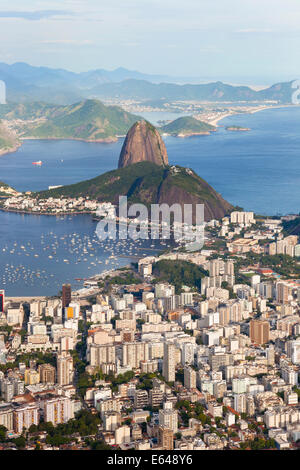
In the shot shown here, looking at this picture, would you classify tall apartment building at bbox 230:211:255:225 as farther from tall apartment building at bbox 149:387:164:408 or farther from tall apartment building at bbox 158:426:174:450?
tall apartment building at bbox 158:426:174:450

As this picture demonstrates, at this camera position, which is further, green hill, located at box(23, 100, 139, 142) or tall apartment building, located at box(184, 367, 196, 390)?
green hill, located at box(23, 100, 139, 142)

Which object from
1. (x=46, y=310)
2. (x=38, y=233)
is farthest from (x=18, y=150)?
(x=46, y=310)

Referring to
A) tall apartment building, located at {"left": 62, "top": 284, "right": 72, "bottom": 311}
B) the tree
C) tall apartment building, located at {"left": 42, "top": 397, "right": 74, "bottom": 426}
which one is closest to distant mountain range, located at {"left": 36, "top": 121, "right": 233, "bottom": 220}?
tall apartment building, located at {"left": 62, "top": 284, "right": 72, "bottom": 311}

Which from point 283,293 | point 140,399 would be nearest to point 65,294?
point 283,293

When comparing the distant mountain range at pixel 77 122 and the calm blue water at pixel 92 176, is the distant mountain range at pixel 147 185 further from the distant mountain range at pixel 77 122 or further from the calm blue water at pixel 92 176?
the distant mountain range at pixel 77 122

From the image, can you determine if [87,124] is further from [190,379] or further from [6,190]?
[190,379]

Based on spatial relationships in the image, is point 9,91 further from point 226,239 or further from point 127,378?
point 127,378
